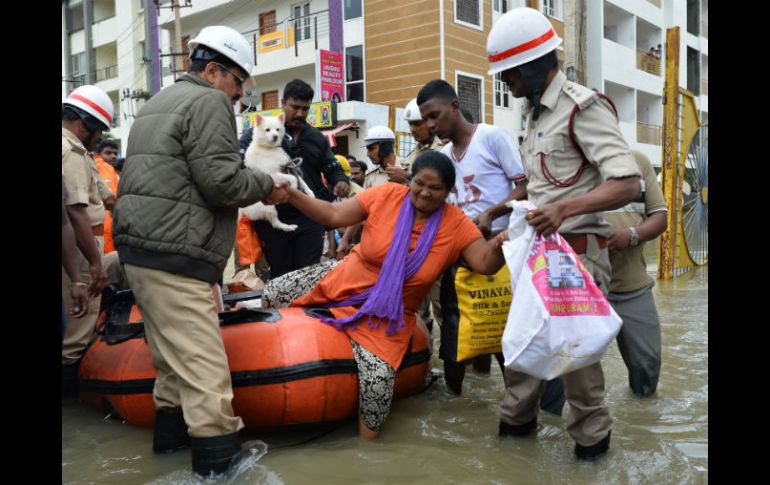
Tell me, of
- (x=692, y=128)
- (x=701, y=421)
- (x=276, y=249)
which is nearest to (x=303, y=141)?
(x=276, y=249)

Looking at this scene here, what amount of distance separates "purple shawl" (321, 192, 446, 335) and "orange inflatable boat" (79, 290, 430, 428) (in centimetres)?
20

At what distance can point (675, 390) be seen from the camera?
457 centimetres

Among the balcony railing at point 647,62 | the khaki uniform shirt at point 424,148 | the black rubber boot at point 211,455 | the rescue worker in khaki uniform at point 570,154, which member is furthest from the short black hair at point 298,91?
the balcony railing at point 647,62

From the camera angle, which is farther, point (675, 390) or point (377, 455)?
point (675, 390)

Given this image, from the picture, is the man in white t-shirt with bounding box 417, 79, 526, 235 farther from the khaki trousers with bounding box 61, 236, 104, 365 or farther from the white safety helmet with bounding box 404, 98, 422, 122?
the khaki trousers with bounding box 61, 236, 104, 365

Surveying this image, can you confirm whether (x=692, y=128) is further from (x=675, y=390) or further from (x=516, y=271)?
(x=516, y=271)

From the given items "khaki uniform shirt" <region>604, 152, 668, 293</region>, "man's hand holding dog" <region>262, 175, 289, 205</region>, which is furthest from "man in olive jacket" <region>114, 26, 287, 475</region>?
"khaki uniform shirt" <region>604, 152, 668, 293</region>

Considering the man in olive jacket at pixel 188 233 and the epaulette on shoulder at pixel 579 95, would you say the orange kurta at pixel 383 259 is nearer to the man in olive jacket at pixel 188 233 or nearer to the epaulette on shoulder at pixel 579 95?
the man in olive jacket at pixel 188 233

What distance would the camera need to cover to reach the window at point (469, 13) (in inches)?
828

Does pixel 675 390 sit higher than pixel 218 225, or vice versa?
pixel 218 225

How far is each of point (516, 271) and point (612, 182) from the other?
577 millimetres

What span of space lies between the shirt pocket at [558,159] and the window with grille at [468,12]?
1879 centimetres

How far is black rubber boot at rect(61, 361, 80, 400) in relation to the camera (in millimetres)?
4402

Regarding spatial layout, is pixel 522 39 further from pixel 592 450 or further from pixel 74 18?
pixel 74 18
